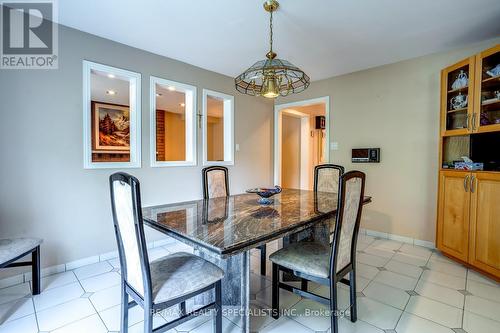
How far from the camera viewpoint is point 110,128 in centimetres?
552

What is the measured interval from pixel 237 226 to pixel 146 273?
1.74 ft

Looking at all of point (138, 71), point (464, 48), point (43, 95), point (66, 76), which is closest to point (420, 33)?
point (464, 48)

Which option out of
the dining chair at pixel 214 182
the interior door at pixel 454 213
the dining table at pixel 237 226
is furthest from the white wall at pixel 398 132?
the dining chair at pixel 214 182

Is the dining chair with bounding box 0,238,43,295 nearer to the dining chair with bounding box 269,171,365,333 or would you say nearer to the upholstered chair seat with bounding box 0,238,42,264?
the upholstered chair seat with bounding box 0,238,42,264

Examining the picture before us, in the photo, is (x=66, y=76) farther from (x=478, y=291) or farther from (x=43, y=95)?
(x=478, y=291)

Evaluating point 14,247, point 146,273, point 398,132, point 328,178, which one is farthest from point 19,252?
point 398,132

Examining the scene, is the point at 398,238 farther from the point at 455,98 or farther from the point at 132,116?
the point at 132,116

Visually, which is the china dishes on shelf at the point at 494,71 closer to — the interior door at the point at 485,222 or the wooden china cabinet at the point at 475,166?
the wooden china cabinet at the point at 475,166

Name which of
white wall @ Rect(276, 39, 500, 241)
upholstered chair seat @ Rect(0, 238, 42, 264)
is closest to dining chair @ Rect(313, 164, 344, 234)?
white wall @ Rect(276, 39, 500, 241)

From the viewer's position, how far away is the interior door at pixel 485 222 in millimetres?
2180

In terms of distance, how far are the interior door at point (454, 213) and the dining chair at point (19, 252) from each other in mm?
3987

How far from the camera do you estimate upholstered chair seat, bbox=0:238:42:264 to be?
66.7 inches

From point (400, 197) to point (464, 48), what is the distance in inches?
76.5

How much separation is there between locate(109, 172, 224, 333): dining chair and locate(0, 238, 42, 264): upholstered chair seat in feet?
3.31
